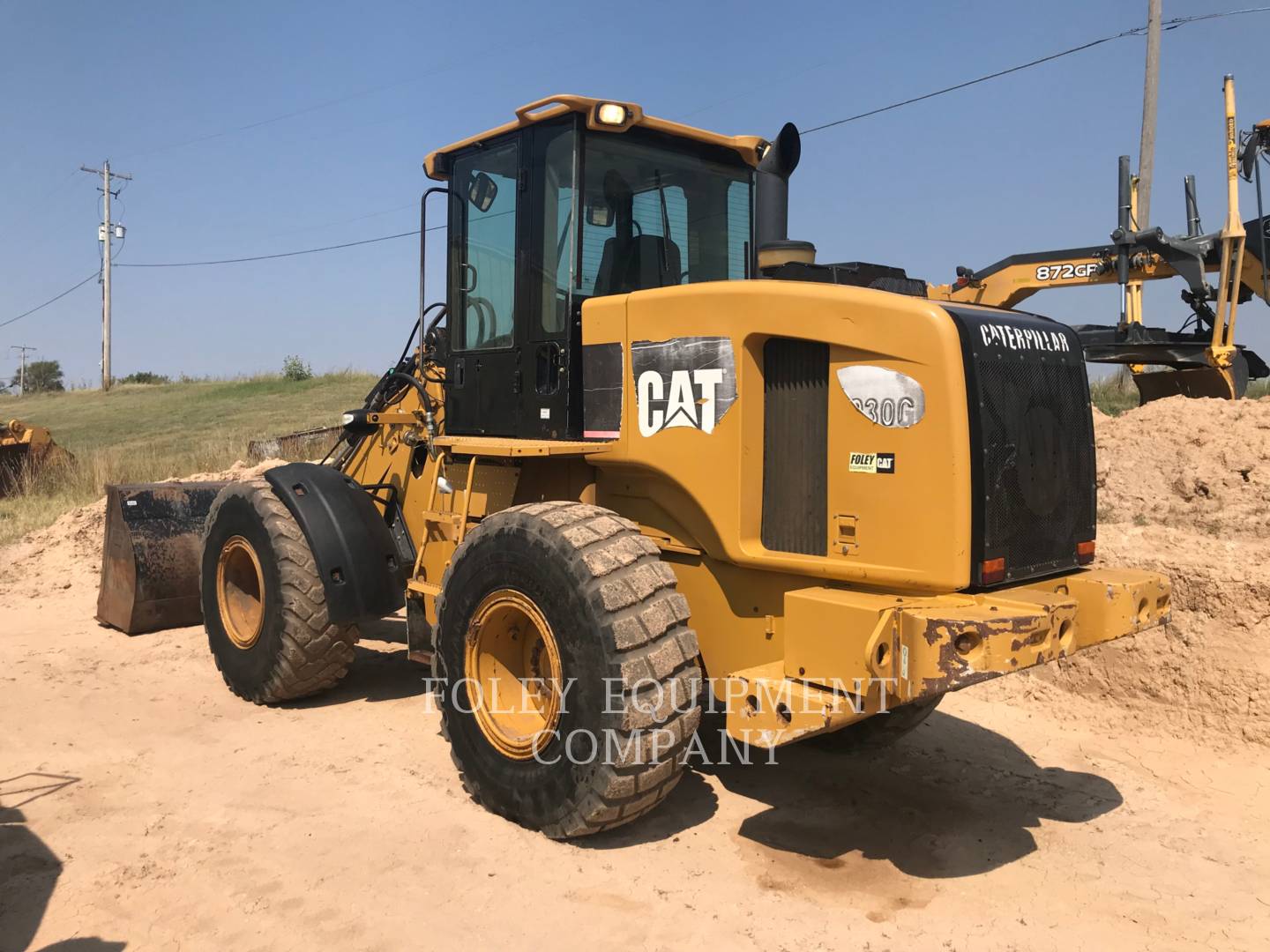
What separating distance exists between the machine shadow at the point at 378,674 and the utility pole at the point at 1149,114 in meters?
12.0

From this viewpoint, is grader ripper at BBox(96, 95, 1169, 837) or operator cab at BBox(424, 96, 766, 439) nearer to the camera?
grader ripper at BBox(96, 95, 1169, 837)

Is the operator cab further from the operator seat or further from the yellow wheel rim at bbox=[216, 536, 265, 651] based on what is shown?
the yellow wheel rim at bbox=[216, 536, 265, 651]

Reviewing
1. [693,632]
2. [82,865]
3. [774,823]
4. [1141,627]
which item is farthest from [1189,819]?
[82,865]

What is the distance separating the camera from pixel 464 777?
14.4ft

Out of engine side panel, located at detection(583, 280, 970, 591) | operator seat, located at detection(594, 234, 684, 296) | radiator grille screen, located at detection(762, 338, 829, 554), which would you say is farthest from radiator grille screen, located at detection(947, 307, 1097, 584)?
operator seat, located at detection(594, 234, 684, 296)

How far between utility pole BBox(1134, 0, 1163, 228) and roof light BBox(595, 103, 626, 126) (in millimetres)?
12028

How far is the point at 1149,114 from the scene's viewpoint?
48.1 feet

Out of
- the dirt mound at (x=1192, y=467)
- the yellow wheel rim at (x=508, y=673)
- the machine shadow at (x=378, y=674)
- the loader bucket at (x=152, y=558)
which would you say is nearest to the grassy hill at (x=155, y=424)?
the loader bucket at (x=152, y=558)

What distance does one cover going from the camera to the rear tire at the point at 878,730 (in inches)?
186

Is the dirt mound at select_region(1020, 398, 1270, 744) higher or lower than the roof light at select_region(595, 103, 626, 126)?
lower

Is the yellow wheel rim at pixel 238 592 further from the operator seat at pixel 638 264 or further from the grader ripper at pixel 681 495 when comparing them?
the operator seat at pixel 638 264

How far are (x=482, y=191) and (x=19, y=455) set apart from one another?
39.8ft

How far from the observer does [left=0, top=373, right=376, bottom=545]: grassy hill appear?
14.2m

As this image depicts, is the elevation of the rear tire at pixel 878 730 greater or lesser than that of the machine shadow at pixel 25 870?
greater
